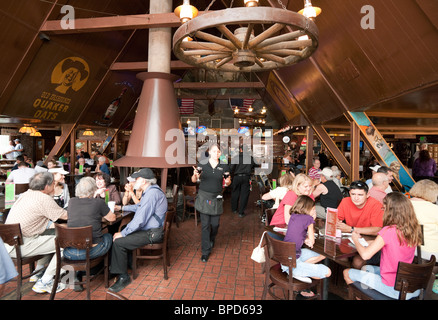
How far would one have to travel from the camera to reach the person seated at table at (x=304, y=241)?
255 cm

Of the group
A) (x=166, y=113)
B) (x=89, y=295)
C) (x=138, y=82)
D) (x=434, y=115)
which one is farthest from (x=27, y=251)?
(x=434, y=115)

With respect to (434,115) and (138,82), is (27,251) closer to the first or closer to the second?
(138,82)

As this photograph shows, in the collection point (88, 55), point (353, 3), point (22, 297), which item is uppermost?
point (88, 55)

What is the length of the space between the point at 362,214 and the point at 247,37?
255 cm

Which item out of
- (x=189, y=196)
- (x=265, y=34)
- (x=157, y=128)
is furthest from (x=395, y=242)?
Result: (x=189, y=196)

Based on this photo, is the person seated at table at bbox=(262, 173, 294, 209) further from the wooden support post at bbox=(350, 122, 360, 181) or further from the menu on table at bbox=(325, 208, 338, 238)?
the wooden support post at bbox=(350, 122, 360, 181)

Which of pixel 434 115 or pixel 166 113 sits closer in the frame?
pixel 166 113

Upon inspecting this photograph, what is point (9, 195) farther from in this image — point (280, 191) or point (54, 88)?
point (280, 191)

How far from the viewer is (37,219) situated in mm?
3014

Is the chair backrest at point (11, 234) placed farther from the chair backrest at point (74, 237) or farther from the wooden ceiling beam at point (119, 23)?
the wooden ceiling beam at point (119, 23)

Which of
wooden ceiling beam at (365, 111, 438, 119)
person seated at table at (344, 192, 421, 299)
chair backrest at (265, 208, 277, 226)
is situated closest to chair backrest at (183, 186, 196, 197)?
chair backrest at (265, 208, 277, 226)

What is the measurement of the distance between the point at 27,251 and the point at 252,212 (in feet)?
17.8

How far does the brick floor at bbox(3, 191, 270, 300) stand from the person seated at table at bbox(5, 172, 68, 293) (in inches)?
10.5

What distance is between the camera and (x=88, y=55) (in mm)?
6855
